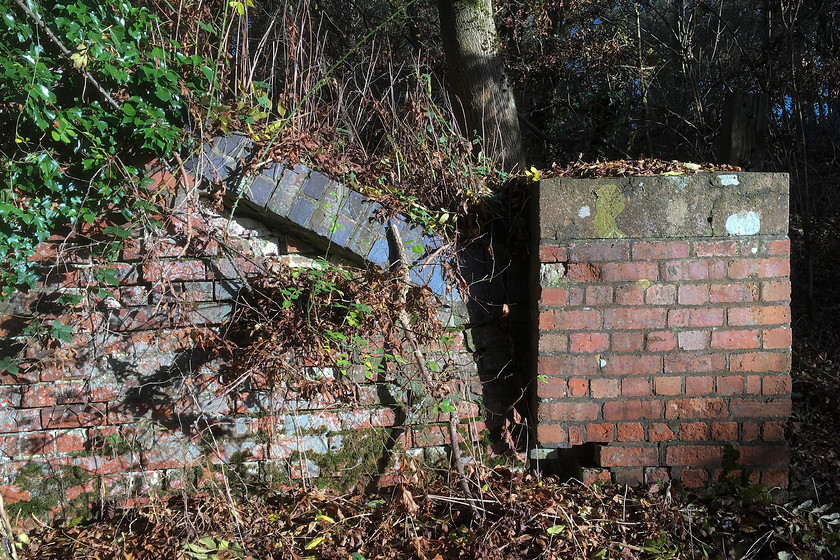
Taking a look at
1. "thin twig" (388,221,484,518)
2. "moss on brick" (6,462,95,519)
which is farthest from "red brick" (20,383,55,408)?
"thin twig" (388,221,484,518)

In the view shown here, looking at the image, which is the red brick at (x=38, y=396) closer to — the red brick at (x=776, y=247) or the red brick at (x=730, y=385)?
the red brick at (x=730, y=385)

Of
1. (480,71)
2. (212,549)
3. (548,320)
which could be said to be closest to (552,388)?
(548,320)

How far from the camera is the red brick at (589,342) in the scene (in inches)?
100

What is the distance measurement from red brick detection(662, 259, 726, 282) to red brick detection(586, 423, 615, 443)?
75 cm

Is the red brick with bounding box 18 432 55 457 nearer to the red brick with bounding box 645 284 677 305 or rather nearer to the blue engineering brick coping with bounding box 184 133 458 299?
the blue engineering brick coping with bounding box 184 133 458 299

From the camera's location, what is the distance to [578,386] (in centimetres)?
257

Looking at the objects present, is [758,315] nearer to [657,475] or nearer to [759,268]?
[759,268]

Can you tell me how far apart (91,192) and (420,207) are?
5.00ft

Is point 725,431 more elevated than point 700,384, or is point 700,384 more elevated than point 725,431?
point 700,384

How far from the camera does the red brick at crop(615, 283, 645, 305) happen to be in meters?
2.52

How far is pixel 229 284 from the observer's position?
2613mm

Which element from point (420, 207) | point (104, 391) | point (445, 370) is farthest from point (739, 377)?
point (104, 391)

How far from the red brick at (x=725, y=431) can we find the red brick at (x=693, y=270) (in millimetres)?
697

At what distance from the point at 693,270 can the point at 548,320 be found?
703 mm
